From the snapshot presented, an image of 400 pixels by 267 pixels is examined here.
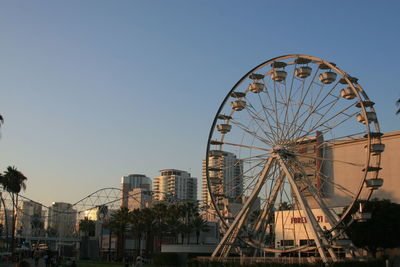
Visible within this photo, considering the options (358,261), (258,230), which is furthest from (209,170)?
(358,261)

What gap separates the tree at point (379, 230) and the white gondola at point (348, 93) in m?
16.5

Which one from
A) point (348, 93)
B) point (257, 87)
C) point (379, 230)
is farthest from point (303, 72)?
point (379, 230)

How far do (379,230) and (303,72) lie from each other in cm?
1948

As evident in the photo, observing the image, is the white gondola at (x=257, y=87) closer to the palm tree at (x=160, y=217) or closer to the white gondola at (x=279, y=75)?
the white gondola at (x=279, y=75)

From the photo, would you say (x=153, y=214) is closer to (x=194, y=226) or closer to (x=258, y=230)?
(x=194, y=226)

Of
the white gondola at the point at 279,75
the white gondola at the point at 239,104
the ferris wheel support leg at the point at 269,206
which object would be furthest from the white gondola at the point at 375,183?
the white gondola at the point at 239,104

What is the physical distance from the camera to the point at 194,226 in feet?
318

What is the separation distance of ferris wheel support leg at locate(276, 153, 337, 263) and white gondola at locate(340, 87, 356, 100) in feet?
25.3

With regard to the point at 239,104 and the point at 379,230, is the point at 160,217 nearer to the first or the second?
the point at 239,104

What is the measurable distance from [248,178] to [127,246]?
256 feet

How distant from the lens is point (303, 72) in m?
45.7

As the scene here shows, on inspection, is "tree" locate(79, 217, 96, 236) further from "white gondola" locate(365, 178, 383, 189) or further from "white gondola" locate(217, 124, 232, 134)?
"white gondola" locate(365, 178, 383, 189)

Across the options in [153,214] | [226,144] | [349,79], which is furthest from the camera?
[153,214]

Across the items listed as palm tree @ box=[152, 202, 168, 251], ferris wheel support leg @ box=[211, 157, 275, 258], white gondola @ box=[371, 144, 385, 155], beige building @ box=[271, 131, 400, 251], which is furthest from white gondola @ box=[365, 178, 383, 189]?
palm tree @ box=[152, 202, 168, 251]
